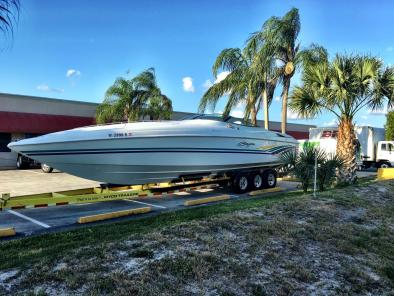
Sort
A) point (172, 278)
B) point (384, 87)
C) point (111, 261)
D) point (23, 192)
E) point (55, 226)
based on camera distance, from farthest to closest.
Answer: point (384, 87) → point (23, 192) → point (55, 226) → point (111, 261) → point (172, 278)

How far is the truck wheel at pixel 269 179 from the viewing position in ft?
47.1

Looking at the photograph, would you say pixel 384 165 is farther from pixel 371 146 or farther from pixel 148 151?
pixel 148 151

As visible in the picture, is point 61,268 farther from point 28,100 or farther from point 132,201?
point 28,100

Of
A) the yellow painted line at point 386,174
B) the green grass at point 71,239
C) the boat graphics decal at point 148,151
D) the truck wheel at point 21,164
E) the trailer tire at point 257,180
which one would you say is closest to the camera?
the green grass at point 71,239

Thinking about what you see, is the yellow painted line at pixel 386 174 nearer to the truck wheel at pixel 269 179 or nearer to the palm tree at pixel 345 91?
the palm tree at pixel 345 91

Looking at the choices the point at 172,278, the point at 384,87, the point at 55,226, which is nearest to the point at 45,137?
the point at 55,226

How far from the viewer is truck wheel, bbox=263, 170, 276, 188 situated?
1436cm

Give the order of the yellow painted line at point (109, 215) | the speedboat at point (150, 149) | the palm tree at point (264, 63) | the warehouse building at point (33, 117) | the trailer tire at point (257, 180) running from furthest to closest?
1. the warehouse building at point (33, 117)
2. the palm tree at point (264, 63)
3. the trailer tire at point (257, 180)
4. the speedboat at point (150, 149)
5. the yellow painted line at point (109, 215)

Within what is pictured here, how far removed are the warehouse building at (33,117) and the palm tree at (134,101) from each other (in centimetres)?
236

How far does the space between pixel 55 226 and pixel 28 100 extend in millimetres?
19198

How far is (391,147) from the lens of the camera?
26.3 m

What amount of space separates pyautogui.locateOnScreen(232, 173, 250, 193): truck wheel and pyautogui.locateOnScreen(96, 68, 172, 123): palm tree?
492 inches

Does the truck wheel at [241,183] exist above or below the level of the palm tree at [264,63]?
below

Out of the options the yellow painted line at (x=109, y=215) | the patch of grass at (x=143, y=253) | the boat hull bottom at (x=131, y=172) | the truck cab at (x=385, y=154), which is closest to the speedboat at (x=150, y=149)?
the boat hull bottom at (x=131, y=172)
